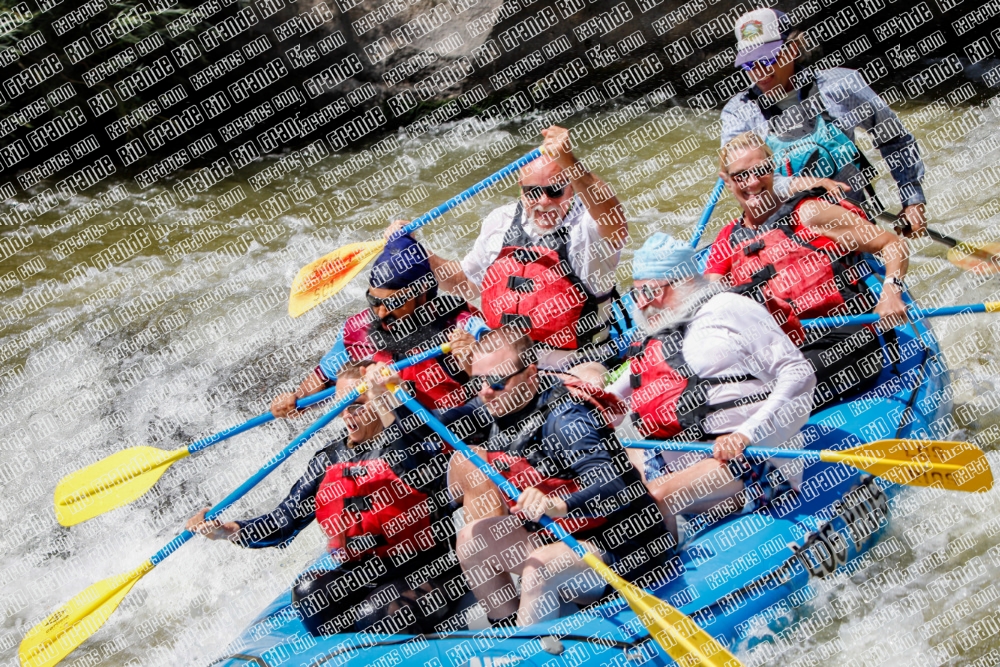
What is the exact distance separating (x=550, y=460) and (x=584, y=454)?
0.11 m

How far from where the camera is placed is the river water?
4223 millimetres

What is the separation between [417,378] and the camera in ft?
11.8

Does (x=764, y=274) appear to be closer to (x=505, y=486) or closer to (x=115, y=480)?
(x=505, y=486)

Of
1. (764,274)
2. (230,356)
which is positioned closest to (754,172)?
(764,274)

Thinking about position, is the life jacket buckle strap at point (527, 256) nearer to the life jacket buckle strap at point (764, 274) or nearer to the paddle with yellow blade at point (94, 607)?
the paddle with yellow blade at point (94, 607)

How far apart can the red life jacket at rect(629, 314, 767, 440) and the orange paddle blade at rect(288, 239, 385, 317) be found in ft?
4.57

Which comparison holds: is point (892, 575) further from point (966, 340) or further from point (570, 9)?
point (570, 9)

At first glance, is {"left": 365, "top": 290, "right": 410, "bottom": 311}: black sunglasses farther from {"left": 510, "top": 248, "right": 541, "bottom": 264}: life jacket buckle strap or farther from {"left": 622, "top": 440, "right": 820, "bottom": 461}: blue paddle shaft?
{"left": 622, "top": 440, "right": 820, "bottom": 461}: blue paddle shaft

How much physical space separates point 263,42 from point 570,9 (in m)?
2.75

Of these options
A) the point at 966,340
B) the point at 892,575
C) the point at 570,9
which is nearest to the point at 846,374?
the point at 892,575

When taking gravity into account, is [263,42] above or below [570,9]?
above

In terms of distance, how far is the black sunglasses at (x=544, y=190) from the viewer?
11.8 ft

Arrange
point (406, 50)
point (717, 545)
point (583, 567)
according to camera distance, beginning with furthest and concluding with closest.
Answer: point (406, 50)
point (717, 545)
point (583, 567)

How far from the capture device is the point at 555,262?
370 centimetres
